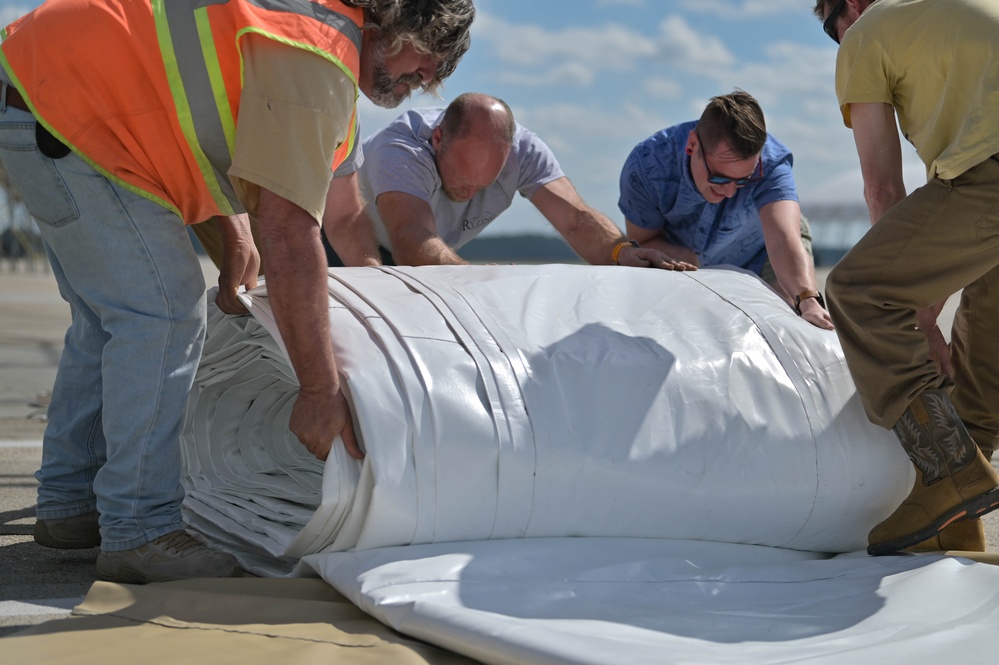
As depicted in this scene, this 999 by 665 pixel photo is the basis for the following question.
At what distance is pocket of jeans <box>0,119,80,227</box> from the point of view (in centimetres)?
240

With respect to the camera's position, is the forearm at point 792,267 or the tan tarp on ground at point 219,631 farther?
the forearm at point 792,267

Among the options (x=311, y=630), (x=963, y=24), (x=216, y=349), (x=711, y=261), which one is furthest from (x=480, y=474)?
(x=711, y=261)

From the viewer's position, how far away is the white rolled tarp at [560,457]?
2314 millimetres

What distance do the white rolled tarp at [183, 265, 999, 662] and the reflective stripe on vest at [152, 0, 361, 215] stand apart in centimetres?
48

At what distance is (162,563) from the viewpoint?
2.46 m

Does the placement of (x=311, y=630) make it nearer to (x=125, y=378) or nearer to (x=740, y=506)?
(x=125, y=378)

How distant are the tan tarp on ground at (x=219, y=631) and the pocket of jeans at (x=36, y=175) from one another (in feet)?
2.76

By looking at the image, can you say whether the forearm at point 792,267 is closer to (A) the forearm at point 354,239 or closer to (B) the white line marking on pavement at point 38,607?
(A) the forearm at point 354,239

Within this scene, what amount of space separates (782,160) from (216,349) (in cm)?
231

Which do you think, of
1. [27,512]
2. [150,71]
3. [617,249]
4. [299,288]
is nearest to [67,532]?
[27,512]

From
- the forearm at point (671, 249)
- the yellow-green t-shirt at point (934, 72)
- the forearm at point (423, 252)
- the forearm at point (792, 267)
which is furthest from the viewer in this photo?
the forearm at point (671, 249)

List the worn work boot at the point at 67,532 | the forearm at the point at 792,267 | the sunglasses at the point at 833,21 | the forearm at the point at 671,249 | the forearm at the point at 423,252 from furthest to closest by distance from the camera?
the forearm at the point at 671,249
the forearm at the point at 423,252
the forearm at the point at 792,267
the sunglasses at the point at 833,21
the worn work boot at the point at 67,532

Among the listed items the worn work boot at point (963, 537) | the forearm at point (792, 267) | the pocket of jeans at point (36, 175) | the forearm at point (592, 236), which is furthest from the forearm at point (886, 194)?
the pocket of jeans at point (36, 175)

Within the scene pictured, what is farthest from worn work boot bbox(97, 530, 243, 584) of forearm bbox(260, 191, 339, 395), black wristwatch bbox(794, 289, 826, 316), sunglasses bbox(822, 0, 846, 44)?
sunglasses bbox(822, 0, 846, 44)
